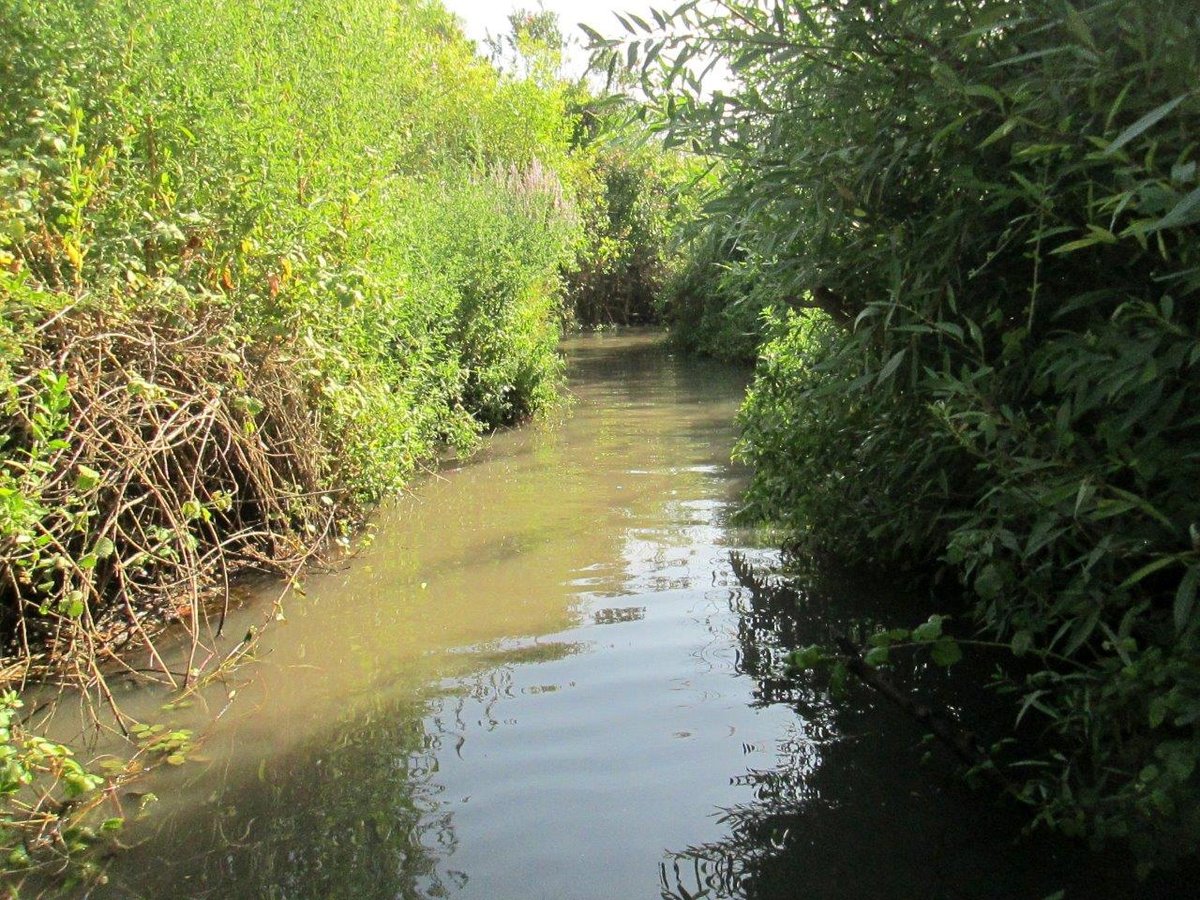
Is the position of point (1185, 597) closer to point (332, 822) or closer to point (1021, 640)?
point (1021, 640)

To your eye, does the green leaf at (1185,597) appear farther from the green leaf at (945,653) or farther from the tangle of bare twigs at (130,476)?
the tangle of bare twigs at (130,476)

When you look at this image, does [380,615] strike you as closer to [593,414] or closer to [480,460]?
[480,460]

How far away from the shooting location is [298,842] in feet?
12.2

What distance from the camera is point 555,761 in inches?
166

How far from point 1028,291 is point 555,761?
8.27ft

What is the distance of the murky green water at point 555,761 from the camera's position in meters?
3.44

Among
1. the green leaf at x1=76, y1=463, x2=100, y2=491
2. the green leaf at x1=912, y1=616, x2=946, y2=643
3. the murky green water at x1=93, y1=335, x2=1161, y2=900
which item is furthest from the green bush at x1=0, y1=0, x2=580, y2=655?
the green leaf at x1=912, y1=616, x2=946, y2=643

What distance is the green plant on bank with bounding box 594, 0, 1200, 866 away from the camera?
288cm

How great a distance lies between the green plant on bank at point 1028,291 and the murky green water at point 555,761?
535 mm

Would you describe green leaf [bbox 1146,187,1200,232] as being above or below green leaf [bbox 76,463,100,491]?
above

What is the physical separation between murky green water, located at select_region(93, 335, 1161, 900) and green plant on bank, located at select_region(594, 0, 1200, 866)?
1.76ft

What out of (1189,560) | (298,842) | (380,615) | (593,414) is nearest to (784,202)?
(1189,560)

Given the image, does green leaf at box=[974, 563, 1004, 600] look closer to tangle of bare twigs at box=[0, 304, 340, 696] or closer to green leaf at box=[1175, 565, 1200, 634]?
green leaf at box=[1175, 565, 1200, 634]

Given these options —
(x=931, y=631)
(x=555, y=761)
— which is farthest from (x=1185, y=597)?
(x=555, y=761)
